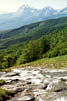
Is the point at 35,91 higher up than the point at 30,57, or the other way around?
the point at 35,91

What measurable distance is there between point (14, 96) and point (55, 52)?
93.9m

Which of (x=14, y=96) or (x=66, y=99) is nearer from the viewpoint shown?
(x=66, y=99)

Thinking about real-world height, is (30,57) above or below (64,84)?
below

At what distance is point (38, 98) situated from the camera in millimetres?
17906

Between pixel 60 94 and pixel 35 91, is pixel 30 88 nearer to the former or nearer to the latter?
pixel 35 91

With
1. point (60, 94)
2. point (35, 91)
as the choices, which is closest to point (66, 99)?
point (60, 94)

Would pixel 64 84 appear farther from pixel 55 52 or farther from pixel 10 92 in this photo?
pixel 55 52

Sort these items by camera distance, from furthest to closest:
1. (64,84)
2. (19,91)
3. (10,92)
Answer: (64,84), (19,91), (10,92)

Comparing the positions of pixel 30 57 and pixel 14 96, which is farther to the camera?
pixel 30 57

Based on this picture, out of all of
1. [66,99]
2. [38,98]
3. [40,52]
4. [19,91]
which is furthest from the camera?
[40,52]

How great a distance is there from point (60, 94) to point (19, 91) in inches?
204

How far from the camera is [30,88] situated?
21.5 meters

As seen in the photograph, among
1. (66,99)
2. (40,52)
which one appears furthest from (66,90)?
(40,52)

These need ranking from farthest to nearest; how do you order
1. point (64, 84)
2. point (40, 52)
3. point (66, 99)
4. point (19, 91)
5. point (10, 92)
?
1. point (40, 52)
2. point (64, 84)
3. point (19, 91)
4. point (10, 92)
5. point (66, 99)
